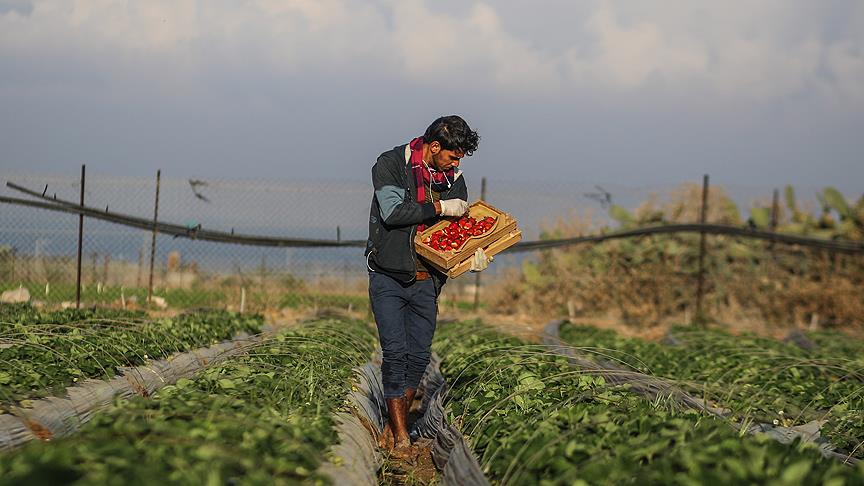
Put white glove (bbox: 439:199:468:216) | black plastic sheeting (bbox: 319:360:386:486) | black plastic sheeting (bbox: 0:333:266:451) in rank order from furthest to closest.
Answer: white glove (bbox: 439:199:468:216)
black plastic sheeting (bbox: 0:333:266:451)
black plastic sheeting (bbox: 319:360:386:486)

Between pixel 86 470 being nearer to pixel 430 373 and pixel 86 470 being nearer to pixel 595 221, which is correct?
pixel 430 373

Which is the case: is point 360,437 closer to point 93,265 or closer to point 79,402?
point 79,402

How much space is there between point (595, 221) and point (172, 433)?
14.3 meters

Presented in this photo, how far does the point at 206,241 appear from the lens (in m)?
13.0

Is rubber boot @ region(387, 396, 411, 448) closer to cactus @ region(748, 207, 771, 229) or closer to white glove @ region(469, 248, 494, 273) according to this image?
white glove @ region(469, 248, 494, 273)

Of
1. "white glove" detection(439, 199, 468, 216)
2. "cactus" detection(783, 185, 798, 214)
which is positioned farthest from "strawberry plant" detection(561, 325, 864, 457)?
"cactus" detection(783, 185, 798, 214)

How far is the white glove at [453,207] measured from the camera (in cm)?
532

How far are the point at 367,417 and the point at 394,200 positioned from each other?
1.37m

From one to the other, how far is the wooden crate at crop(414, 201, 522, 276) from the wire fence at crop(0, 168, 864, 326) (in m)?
7.44

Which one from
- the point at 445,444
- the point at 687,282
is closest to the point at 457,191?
the point at 445,444

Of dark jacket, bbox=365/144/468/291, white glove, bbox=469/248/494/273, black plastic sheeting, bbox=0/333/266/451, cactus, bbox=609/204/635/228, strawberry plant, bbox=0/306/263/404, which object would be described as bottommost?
black plastic sheeting, bbox=0/333/266/451

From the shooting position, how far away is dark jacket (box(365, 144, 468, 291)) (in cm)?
523

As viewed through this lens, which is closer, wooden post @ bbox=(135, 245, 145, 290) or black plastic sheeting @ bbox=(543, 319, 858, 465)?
black plastic sheeting @ bbox=(543, 319, 858, 465)

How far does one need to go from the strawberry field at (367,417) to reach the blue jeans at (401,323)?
306 mm
